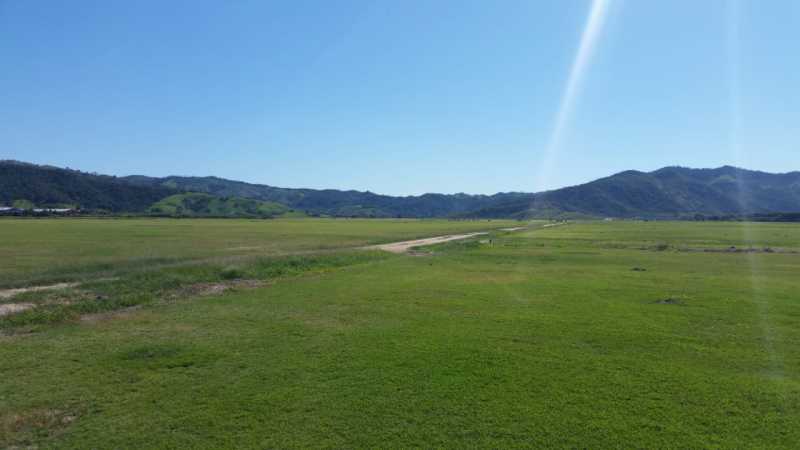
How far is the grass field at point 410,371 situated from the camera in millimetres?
8484

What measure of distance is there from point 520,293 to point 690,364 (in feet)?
37.1

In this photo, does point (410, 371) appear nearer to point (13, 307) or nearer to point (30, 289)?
point (13, 307)

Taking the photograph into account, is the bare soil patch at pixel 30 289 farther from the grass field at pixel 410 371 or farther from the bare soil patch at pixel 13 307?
the bare soil patch at pixel 13 307

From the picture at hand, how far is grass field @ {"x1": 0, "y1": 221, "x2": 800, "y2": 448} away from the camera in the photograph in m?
8.48

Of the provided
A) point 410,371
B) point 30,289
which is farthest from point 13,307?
point 410,371

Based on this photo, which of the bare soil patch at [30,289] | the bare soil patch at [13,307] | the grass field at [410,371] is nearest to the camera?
the grass field at [410,371]

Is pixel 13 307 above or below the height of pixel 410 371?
above

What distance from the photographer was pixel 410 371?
11.6 meters

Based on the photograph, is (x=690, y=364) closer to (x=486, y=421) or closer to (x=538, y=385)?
(x=538, y=385)

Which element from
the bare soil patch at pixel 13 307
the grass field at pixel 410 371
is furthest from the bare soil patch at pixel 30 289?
the bare soil patch at pixel 13 307

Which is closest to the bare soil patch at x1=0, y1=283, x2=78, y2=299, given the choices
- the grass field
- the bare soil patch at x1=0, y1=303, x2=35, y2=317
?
the grass field

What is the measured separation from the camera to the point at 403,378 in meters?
11.1

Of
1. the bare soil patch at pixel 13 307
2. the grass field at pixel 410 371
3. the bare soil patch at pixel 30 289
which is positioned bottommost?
the grass field at pixel 410 371

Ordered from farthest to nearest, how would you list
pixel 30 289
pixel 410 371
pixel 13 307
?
1. pixel 30 289
2. pixel 13 307
3. pixel 410 371
